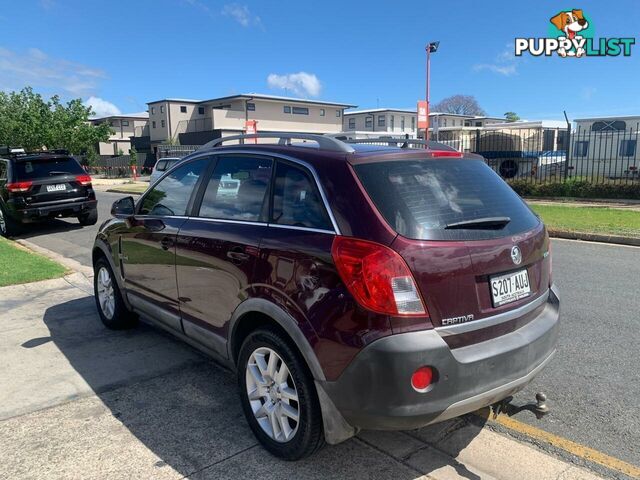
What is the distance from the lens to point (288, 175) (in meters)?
3.07

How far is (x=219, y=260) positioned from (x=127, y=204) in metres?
1.92

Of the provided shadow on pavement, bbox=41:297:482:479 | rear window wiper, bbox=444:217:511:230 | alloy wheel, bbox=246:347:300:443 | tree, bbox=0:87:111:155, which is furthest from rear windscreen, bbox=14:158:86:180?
tree, bbox=0:87:111:155

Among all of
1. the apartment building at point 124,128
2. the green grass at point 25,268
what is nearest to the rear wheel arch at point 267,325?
the green grass at point 25,268

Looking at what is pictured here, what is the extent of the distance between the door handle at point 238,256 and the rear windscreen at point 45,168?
33.2 feet

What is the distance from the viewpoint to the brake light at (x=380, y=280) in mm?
2443

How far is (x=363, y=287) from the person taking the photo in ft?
8.07

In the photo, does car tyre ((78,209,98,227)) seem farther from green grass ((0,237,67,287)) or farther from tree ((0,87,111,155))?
tree ((0,87,111,155))

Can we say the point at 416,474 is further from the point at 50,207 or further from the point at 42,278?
the point at 50,207

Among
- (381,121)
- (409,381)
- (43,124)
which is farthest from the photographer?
(381,121)

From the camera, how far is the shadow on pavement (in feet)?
9.39

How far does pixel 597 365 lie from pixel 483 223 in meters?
2.14

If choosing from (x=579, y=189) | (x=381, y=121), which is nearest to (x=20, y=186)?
(x=579, y=189)

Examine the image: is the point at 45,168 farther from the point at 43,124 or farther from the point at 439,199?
the point at 43,124

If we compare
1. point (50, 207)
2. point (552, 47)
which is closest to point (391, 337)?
point (50, 207)
